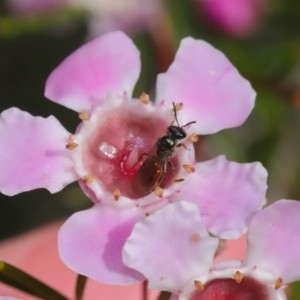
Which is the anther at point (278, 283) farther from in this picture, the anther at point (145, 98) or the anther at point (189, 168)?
the anther at point (145, 98)

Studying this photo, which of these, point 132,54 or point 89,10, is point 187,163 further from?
point 89,10

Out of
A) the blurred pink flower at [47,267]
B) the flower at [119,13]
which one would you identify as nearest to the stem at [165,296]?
the blurred pink flower at [47,267]

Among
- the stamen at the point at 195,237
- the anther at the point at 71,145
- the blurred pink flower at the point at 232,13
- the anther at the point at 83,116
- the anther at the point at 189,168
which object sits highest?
the blurred pink flower at the point at 232,13

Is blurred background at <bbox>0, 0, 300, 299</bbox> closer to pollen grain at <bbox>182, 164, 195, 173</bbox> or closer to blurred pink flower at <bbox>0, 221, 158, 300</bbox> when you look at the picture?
blurred pink flower at <bbox>0, 221, 158, 300</bbox>

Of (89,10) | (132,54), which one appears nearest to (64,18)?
(89,10)

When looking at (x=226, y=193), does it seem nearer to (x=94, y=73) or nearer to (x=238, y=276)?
(x=238, y=276)

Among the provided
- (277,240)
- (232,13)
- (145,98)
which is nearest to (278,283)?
(277,240)
